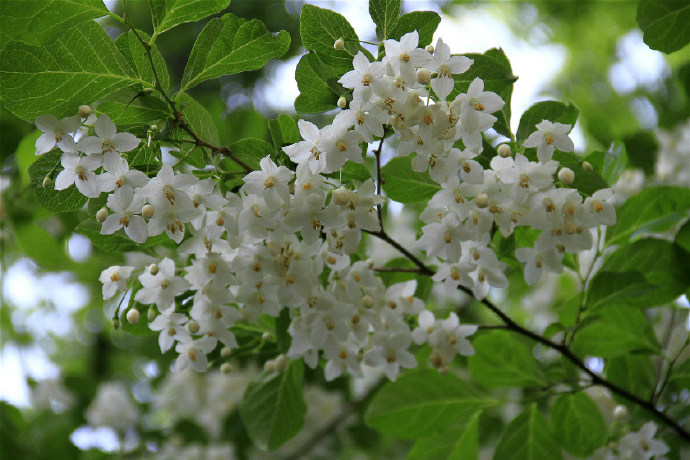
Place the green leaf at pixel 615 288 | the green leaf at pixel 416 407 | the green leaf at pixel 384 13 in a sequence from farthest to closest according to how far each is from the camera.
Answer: the green leaf at pixel 416 407 → the green leaf at pixel 615 288 → the green leaf at pixel 384 13

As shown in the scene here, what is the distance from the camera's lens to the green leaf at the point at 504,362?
1493mm

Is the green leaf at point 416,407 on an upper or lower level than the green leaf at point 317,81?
lower

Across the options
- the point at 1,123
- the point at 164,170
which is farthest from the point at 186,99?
the point at 1,123

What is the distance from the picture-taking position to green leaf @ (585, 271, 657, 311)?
1.30 meters

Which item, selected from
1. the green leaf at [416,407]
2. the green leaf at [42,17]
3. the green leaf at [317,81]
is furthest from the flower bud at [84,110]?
the green leaf at [416,407]

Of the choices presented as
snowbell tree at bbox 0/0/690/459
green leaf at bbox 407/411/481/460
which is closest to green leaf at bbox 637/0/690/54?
snowbell tree at bbox 0/0/690/459

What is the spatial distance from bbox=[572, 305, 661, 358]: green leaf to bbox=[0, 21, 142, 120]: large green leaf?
117 centimetres

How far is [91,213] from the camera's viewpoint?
115 cm

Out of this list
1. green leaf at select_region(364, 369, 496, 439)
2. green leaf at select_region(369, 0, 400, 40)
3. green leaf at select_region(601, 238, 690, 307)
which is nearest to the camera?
green leaf at select_region(369, 0, 400, 40)

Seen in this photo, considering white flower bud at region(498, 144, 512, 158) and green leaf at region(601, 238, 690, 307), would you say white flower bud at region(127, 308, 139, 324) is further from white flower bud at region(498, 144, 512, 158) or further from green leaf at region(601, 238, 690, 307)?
green leaf at region(601, 238, 690, 307)

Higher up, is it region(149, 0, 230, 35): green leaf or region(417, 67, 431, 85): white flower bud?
region(417, 67, 431, 85): white flower bud

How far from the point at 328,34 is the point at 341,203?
0.99 feet

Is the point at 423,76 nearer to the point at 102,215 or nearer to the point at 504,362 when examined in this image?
the point at 102,215

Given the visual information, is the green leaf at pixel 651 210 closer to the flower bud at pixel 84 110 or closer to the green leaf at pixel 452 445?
the green leaf at pixel 452 445
